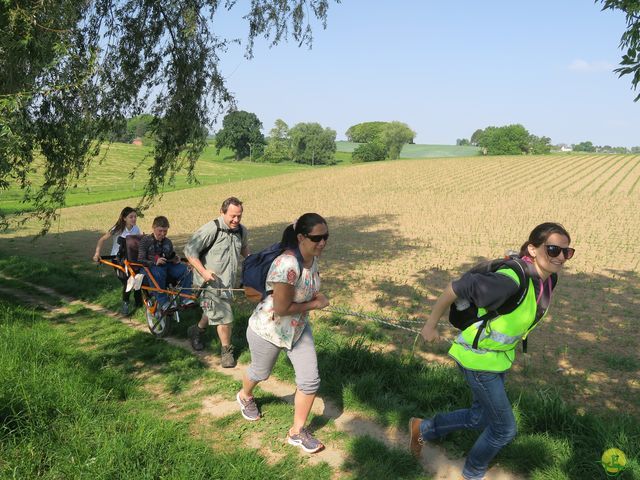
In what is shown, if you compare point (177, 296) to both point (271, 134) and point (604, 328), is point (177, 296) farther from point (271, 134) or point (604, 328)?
point (271, 134)

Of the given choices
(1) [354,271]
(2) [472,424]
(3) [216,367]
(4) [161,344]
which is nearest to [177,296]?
(4) [161,344]

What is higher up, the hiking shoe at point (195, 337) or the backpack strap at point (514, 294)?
the backpack strap at point (514, 294)

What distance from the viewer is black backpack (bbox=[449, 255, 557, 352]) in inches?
Result: 107

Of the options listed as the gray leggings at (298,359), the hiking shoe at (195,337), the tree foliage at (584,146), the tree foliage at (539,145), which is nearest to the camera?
the gray leggings at (298,359)

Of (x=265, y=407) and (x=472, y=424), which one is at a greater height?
(x=472, y=424)

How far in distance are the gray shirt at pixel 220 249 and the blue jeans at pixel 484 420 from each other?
2.82 metres

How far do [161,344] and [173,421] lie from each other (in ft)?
6.51

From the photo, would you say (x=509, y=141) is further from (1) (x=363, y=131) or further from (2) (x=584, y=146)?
(2) (x=584, y=146)

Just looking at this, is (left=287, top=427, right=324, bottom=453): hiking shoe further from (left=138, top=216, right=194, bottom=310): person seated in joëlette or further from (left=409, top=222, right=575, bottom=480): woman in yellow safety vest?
(left=138, top=216, right=194, bottom=310): person seated in joëlette

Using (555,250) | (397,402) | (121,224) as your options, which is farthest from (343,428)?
(121,224)

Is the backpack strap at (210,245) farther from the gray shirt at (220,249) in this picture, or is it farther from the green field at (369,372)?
the green field at (369,372)

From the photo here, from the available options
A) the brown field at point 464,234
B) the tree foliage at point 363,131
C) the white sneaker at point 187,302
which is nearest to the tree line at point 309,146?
the tree foliage at point 363,131

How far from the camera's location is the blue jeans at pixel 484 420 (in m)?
2.95

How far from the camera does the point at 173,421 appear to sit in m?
3.98
